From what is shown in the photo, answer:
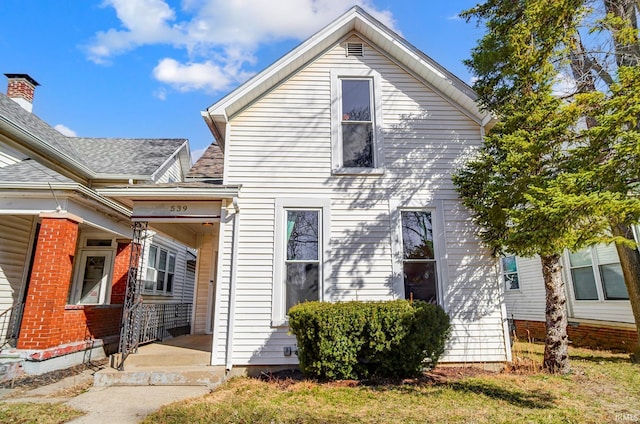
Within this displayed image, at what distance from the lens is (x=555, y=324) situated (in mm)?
5973

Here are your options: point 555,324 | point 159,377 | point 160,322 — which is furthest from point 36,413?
point 555,324

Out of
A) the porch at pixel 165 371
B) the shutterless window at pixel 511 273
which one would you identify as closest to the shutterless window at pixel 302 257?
the porch at pixel 165 371

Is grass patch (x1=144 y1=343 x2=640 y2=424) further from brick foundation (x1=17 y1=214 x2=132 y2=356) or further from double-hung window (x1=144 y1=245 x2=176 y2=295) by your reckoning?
double-hung window (x1=144 y1=245 x2=176 y2=295)

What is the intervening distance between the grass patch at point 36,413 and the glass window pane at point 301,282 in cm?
358

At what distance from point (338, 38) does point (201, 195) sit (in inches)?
192

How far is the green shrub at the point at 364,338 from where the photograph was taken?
5418 millimetres

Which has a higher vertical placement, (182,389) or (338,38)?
(338,38)

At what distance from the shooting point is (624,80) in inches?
205

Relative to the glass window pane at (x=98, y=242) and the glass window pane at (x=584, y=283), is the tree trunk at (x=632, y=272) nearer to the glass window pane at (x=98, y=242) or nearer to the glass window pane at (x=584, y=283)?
the glass window pane at (x=584, y=283)

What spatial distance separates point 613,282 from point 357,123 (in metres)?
8.11

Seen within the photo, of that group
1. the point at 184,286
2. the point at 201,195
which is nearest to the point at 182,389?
the point at 201,195

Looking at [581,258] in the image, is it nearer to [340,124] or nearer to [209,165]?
[340,124]

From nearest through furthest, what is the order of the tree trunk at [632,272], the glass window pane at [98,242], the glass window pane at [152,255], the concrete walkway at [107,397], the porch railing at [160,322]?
the concrete walkway at [107,397] < the tree trunk at [632,272] < the porch railing at [160,322] < the glass window pane at [98,242] < the glass window pane at [152,255]

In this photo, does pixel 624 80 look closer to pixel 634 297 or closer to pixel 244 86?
pixel 634 297
